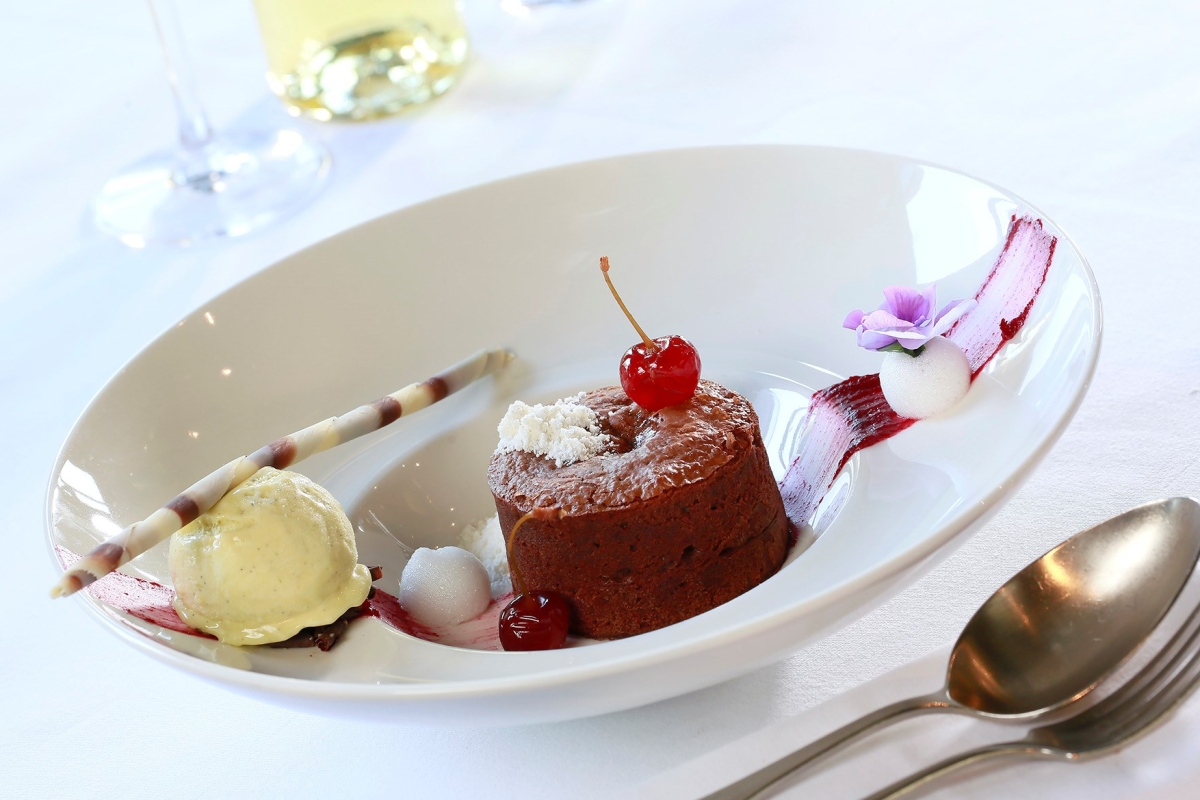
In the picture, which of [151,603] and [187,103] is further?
[187,103]

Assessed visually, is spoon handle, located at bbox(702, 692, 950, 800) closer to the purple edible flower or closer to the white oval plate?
the white oval plate

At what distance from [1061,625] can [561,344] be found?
745 mm

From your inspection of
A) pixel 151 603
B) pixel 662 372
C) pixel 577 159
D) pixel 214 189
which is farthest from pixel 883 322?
pixel 214 189

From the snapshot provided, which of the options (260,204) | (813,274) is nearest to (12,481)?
(260,204)

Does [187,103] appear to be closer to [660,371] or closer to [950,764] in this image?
[660,371]

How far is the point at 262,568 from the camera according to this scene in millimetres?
1003

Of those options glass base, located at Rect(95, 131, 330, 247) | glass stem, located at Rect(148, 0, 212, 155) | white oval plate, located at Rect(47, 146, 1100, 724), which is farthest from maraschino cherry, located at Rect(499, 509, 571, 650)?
glass stem, located at Rect(148, 0, 212, 155)

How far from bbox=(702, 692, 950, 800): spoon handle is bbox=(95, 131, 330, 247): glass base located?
64.2 inches

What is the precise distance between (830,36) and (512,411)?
151cm

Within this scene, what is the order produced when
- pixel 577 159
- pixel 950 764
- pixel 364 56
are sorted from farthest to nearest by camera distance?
pixel 364 56 → pixel 577 159 → pixel 950 764

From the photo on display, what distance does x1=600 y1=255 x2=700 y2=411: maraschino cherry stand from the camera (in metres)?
1.13

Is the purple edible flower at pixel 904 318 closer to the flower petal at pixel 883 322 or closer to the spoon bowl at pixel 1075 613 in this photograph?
the flower petal at pixel 883 322

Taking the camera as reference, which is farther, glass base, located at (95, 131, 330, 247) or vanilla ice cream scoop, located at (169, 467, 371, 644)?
glass base, located at (95, 131, 330, 247)

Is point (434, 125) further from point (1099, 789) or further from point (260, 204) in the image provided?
point (1099, 789)
